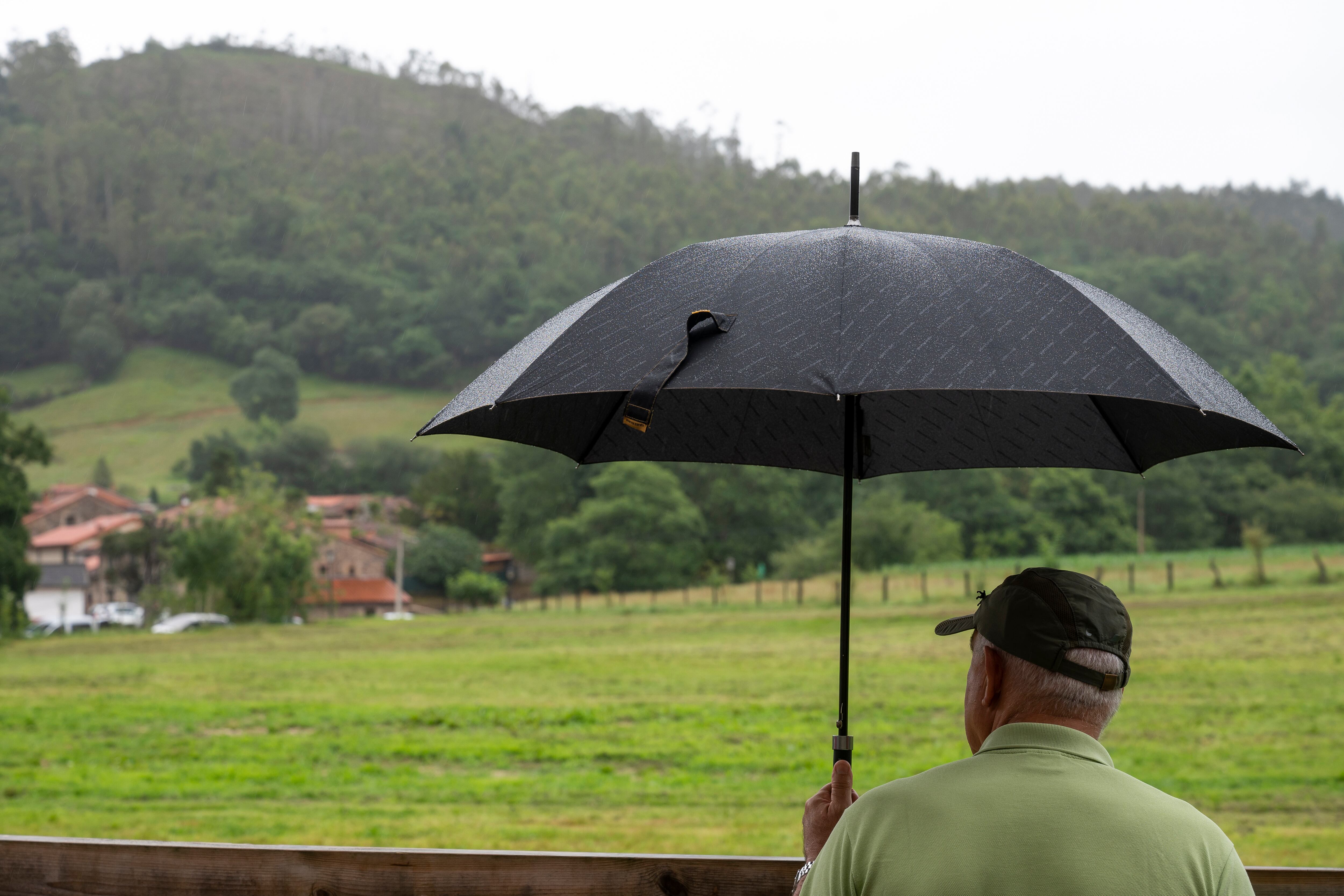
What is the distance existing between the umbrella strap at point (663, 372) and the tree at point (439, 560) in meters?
51.5

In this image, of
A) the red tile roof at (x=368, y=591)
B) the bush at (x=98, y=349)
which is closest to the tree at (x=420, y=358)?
the bush at (x=98, y=349)

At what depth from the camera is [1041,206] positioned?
6794cm

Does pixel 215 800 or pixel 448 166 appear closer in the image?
pixel 215 800

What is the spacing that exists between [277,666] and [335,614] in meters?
26.1

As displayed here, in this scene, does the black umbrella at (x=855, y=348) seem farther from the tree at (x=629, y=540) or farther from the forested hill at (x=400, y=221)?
the forested hill at (x=400, y=221)

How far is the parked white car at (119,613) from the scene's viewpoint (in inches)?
1703

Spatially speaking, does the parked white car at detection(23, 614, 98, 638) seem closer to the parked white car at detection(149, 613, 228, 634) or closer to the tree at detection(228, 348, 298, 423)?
the parked white car at detection(149, 613, 228, 634)

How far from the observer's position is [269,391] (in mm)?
72375

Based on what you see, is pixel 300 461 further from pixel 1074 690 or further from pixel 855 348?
pixel 1074 690

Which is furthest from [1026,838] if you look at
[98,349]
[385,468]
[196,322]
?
[98,349]

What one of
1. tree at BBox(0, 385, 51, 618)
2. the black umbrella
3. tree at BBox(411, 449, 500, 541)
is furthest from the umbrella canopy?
tree at BBox(411, 449, 500, 541)

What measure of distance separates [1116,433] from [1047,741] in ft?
3.08

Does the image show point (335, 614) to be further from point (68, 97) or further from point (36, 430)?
point (68, 97)

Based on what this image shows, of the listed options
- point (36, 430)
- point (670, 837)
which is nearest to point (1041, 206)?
point (36, 430)
